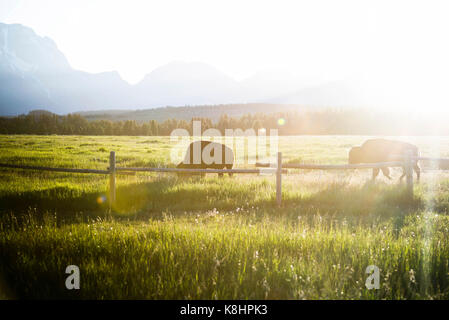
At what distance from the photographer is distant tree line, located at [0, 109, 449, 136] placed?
66.0 meters

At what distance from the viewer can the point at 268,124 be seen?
86.9 metres

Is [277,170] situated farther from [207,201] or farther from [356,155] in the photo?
[356,155]

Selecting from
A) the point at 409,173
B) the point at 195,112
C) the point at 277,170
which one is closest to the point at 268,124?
the point at 409,173

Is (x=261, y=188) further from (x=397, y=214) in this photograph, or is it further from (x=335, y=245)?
(x=335, y=245)

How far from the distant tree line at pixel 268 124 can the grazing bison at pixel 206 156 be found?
5788 centimetres

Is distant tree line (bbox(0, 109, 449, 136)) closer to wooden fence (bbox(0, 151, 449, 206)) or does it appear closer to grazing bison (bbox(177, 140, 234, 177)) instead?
grazing bison (bbox(177, 140, 234, 177))

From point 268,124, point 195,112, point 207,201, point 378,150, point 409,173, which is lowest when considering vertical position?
point 207,201

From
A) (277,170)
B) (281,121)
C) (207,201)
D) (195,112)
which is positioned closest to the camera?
(277,170)

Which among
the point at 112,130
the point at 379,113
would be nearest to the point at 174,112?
the point at 112,130

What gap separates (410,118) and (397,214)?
8443cm

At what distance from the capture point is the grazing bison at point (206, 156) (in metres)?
14.3

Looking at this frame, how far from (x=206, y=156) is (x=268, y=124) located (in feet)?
242

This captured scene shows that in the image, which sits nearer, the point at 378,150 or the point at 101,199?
the point at 101,199

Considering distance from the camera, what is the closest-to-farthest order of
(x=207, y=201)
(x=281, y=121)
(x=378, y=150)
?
1. (x=207, y=201)
2. (x=378, y=150)
3. (x=281, y=121)
